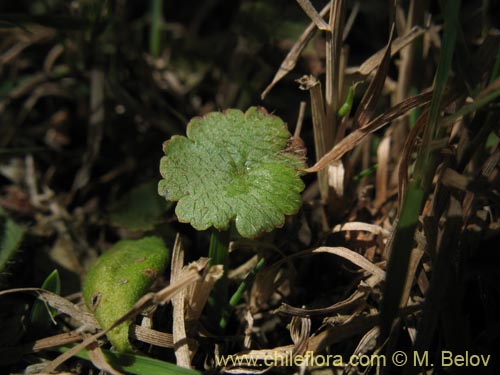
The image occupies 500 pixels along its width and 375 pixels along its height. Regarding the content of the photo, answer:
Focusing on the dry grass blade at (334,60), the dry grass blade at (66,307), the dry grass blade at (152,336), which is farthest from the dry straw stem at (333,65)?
the dry grass blade at (66,307)

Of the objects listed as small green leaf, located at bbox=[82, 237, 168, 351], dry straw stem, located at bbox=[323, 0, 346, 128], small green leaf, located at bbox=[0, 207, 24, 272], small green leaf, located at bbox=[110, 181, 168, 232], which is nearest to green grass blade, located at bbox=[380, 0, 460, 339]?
dry straw stem, located at bbox=[323, 0, 346, 128]

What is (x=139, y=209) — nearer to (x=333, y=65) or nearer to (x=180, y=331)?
(x=180, y=331)

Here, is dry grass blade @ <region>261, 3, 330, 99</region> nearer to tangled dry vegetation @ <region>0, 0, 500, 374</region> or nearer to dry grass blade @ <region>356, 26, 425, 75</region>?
tangled dry vegetation @ <region>0, 0, 500, 374</region>

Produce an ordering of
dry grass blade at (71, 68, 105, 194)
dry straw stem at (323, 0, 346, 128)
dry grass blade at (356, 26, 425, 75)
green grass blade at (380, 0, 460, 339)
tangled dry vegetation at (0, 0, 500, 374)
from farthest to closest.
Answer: dry grass blade at (71, 68, 105, 194) → dry grass blade at (356, 26, 425, 75) → dry straw stem at (323, 0, 346, 128) → tangled dry vegetation at (0, 0, 500, 374) → green grass blade at (380, 0, 460, 339)

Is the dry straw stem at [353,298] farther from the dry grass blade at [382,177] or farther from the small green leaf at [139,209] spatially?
the small green leaf at [139,209]

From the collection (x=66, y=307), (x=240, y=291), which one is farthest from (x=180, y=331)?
(x=66, y=307)

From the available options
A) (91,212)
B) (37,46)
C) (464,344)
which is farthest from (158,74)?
(464,344)
